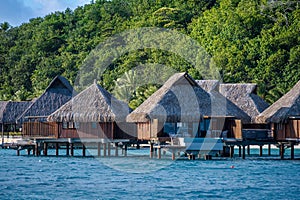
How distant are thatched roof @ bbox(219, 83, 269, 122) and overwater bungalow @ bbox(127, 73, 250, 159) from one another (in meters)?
5.80

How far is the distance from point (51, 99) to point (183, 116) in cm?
1308

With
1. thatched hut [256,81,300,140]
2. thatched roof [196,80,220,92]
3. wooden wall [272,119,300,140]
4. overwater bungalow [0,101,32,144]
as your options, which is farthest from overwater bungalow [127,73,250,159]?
overwater bungalow [0,101,32,144]

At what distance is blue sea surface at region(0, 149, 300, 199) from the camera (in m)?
28.7

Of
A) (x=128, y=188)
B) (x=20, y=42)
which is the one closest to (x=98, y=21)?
(x=20, y=42)

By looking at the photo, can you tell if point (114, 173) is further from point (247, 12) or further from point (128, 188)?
point (247, 12)

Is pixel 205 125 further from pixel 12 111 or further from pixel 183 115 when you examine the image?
pixel 12 111

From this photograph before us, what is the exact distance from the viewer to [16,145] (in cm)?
5191

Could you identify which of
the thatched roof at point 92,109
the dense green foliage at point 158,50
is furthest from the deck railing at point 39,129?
the dense green foliage at point 158,50

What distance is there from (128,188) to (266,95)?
3743 cm

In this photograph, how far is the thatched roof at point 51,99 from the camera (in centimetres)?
5244

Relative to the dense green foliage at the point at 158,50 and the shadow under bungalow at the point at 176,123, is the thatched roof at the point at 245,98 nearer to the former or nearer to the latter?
the shadow under bungalow at the point at 176,123

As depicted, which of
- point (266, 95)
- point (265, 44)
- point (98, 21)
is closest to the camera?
point (266, 95)

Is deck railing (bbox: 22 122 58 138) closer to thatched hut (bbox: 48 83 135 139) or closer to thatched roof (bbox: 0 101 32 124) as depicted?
thatched hut (bbox: 48 83 135 139)

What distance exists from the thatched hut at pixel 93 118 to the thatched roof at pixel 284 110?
813 cm
